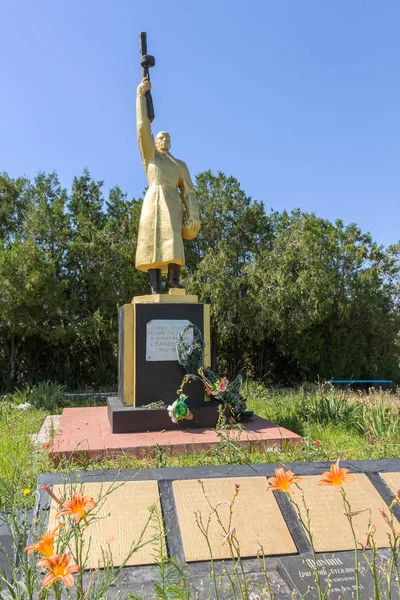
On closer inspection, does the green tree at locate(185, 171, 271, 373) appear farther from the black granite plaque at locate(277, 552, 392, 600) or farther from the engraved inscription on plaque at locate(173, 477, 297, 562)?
the black granite plaque at locate(277, 552, 392, 600)

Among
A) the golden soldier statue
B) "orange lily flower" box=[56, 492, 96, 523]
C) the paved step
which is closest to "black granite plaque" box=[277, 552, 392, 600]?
"orange lily flower" box=[56, 492, 96, 523]

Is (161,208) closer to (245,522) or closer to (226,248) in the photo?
(245,522)

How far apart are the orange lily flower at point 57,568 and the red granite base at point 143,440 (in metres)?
3.03

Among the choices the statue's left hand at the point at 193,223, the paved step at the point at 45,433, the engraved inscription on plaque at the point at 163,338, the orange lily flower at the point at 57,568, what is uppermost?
the statue's left hand at the point at 193,223

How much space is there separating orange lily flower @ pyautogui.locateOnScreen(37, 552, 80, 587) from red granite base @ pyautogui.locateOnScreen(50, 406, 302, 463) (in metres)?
3.03

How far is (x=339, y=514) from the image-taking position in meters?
2.44

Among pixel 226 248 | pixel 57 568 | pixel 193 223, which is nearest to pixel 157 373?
pixel 193 223

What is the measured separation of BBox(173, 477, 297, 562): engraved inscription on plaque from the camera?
2230 millimetres

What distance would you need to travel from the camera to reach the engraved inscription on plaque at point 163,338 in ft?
18.7

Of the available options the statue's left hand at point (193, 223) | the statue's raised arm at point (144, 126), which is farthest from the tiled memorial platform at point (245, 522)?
the statue's raised arm at point (144, 126)

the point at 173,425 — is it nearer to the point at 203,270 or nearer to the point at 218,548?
the point at 218,548

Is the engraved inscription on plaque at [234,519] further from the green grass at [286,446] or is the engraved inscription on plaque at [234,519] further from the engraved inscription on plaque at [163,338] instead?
the engraved inscription on plaque at [163,338]

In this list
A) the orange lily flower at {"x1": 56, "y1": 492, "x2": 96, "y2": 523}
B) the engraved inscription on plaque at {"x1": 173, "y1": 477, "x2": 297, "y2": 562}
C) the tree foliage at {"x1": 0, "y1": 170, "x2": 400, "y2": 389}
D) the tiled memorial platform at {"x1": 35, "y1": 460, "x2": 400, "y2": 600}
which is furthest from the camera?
the tree foliage at {"x1": 0, "y1": 170, "x2": 400, "y2": 389}

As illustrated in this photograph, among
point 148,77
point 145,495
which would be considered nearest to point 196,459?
point 145,495
